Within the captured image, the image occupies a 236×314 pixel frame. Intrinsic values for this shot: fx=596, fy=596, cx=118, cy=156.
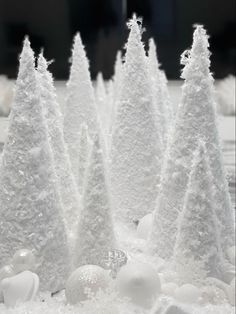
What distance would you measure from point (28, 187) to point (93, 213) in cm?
24

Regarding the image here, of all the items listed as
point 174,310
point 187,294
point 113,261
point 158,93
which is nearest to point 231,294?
point 187,294

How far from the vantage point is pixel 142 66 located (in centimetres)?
254

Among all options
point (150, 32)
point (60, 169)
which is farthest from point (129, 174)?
point (150, 32)

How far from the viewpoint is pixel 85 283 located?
1805 millimetres

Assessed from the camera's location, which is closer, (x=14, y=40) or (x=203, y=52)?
(x=203, y=52)

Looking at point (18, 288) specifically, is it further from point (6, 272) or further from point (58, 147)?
point (58, 147)

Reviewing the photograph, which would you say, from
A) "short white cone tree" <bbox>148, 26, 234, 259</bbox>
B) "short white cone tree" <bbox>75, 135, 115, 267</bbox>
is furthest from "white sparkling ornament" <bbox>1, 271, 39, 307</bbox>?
"short white cone tree" <bbox>148, 26, 234, 259</bbox>

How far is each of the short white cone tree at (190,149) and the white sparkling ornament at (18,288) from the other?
1.82 ft

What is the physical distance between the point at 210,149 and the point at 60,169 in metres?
0.56

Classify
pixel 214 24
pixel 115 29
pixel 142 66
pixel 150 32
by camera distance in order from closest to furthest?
pixel 142 66 → pixel 150 32 → pixel 115 29 → pixel 214 24

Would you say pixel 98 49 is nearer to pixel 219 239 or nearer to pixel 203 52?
pixel 203 52

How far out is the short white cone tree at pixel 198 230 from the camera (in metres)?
1.98

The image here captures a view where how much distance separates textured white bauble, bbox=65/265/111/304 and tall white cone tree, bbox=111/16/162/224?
2.43 feet

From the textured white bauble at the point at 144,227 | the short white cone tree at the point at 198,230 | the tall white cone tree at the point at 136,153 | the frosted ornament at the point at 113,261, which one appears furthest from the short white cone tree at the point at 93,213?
the tall white cone tree at the point at 136,153
